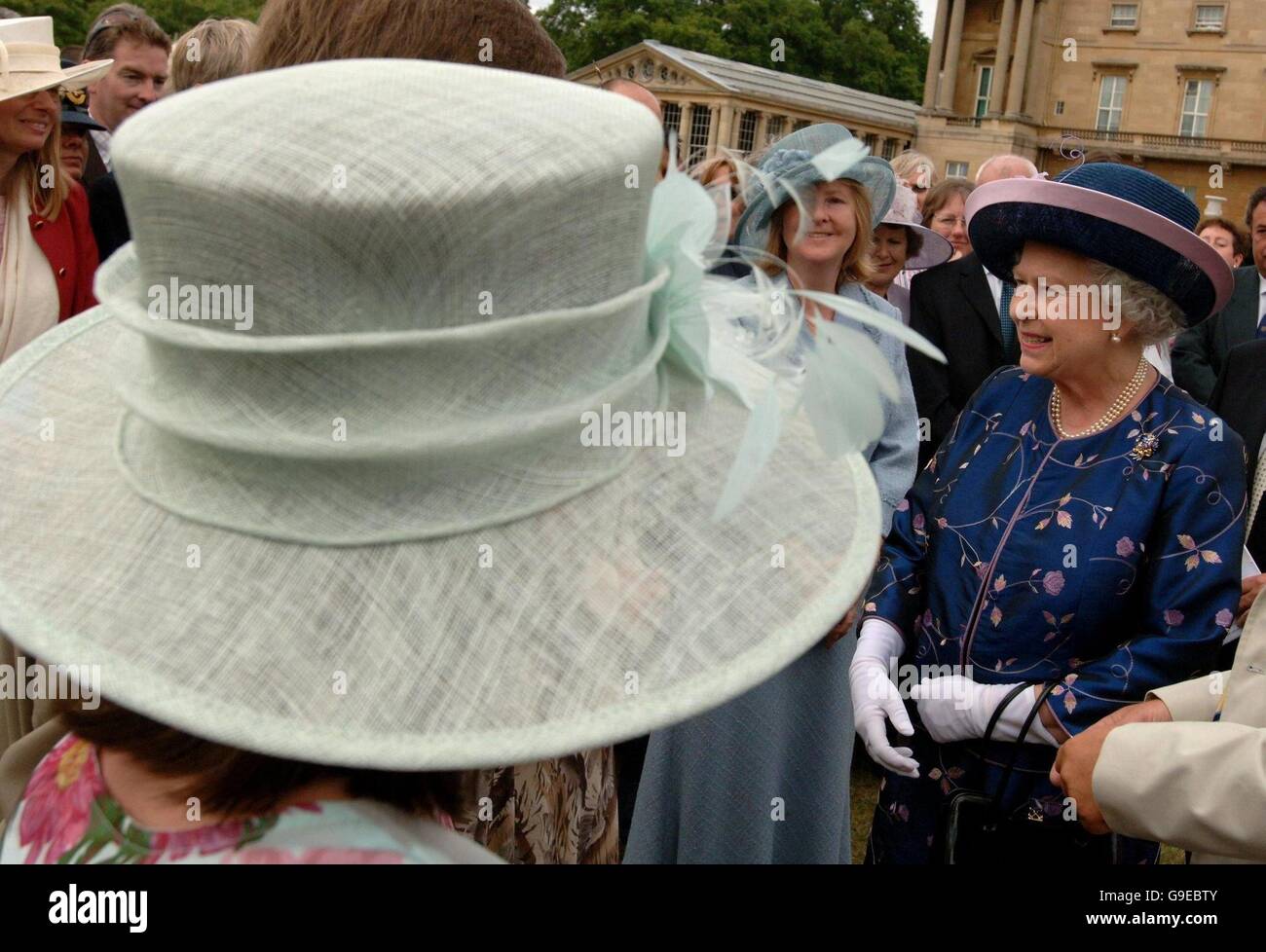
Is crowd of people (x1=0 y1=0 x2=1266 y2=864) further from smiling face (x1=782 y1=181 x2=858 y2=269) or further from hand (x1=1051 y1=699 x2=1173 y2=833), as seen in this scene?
smiling face (x1=782 y1=181 x2=858 y2=269)

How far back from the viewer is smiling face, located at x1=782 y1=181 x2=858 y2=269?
3.90 m

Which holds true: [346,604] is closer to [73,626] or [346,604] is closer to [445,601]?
[445,601]

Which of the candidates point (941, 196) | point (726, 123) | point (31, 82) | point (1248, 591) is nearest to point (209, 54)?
point (31, 82)

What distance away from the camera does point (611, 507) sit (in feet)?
3.99

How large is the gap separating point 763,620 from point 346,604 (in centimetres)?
41

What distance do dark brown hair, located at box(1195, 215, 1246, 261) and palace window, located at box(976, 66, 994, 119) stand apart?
180 feet

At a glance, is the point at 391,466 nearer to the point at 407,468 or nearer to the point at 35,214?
the point at 407,468

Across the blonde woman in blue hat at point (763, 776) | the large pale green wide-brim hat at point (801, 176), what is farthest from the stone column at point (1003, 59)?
the blonde woman in blue hat at point (763, 776)

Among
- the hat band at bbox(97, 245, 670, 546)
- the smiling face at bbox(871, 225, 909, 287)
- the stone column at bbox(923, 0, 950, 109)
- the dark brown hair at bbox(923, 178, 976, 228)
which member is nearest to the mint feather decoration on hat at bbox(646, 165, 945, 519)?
the hat band at bbox(97, 245, 670, 546)

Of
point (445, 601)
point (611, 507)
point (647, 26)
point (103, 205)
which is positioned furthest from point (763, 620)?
point (647, 26)

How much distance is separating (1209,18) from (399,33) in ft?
201

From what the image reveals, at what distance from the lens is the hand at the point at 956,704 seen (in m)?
2.65

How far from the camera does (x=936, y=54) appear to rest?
197ft

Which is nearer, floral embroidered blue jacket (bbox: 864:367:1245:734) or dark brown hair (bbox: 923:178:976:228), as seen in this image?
floral embroidered blue jacket (bbox: 864:367:1245:734)
